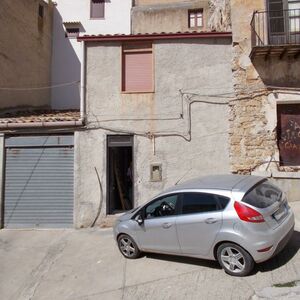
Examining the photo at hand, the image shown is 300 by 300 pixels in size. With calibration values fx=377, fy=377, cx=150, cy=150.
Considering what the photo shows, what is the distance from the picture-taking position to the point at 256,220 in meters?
6.18

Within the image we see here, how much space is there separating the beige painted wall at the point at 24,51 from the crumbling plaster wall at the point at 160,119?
198 inches

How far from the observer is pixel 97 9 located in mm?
20578

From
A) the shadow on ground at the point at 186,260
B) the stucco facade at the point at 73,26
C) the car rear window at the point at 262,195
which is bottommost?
the shadow on ground at the point at 186,260

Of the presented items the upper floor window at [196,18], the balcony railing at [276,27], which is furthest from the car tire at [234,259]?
the upper floor window at [196,18]

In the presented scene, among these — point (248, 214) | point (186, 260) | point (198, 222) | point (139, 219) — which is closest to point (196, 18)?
point (139, 219)

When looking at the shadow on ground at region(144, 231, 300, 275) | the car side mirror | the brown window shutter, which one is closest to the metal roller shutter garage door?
the brown window shutter

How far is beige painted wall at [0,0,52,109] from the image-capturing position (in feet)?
49.2

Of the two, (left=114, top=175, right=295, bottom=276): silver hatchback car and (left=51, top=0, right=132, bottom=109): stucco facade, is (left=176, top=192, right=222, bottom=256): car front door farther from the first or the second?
(left=51, top=0, right=132, bottom=109): stucco facade

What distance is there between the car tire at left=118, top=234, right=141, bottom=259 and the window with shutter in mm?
5039

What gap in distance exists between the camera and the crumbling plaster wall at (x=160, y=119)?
11.1m

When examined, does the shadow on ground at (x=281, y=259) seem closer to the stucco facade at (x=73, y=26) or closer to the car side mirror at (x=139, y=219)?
the car side mirror at (x=139, y=219)

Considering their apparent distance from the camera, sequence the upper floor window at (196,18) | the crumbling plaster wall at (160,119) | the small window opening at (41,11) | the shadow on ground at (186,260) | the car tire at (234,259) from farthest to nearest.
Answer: the upper floor window at (196,18), the small window opening at (41,11), the crumbling plaster wall at (160,119), the shadow on ground at (186,260), the car tire at (234,259)

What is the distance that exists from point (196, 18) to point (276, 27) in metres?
9.00

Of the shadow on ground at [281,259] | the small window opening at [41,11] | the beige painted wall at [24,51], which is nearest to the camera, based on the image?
the shadow on ground at [281,259]
